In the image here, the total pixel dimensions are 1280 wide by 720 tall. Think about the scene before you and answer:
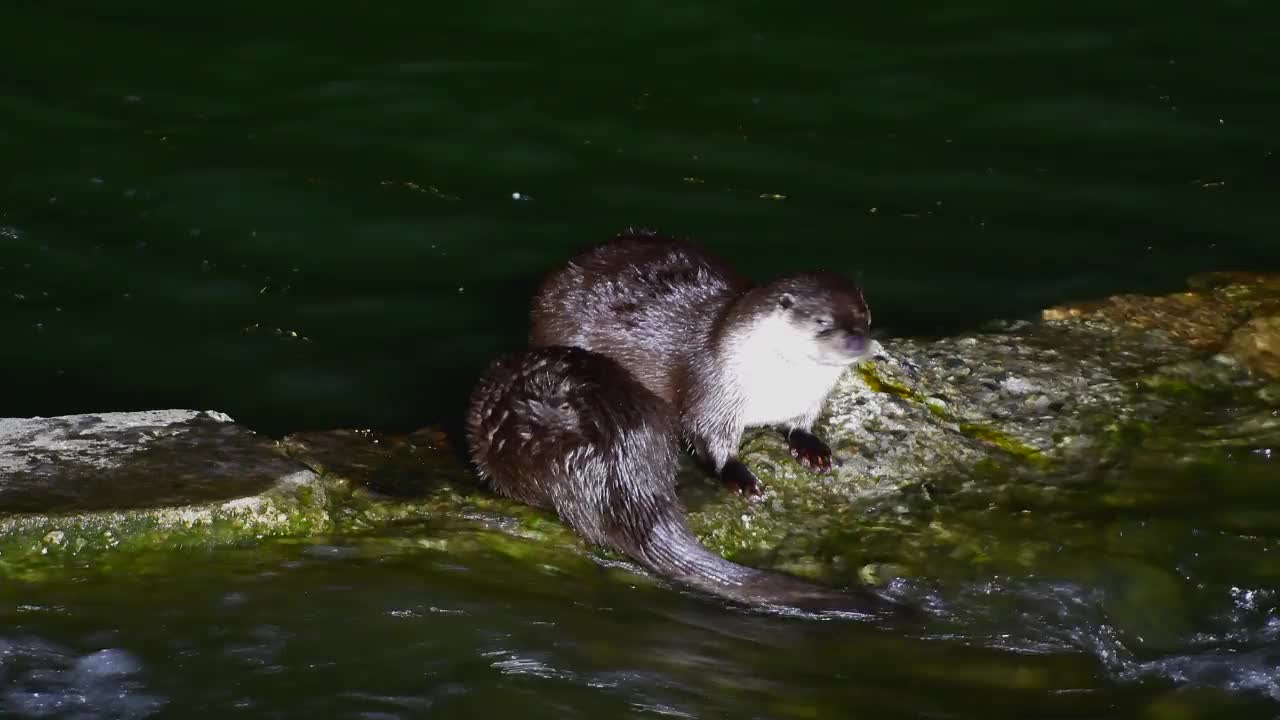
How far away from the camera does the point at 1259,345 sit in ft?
16.5

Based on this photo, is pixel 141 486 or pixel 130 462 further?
pixel 130 462

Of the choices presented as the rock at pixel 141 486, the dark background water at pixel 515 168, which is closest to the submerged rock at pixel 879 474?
the rock at pixel 141 486

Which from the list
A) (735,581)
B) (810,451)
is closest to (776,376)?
(810,451)

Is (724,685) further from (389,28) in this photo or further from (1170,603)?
(389,28)

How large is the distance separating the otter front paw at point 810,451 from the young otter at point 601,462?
330 mm

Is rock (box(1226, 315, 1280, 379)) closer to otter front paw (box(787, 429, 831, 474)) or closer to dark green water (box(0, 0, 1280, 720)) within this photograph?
dark green water (box(0, 0, 1280, 720))

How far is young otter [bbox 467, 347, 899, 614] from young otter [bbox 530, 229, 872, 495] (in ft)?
0.64

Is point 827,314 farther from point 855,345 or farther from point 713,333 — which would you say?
point 713,333

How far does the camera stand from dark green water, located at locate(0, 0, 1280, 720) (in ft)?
11.7

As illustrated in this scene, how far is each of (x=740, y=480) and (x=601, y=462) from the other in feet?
1.51

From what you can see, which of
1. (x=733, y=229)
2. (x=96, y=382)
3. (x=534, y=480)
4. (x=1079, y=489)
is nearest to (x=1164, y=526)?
(x=1079, y=489)

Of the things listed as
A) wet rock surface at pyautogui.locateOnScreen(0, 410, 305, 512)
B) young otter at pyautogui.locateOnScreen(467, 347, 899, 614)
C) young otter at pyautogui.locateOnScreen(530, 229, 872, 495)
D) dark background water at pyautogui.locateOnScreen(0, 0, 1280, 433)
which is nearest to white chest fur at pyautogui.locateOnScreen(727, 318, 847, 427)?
young otter at pyautogui.locateOnScreen(530, 229, 872, 495)

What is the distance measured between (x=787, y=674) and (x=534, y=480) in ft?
3.09

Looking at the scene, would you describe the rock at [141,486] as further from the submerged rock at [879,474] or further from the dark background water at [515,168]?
the dark background water at [515,168]
